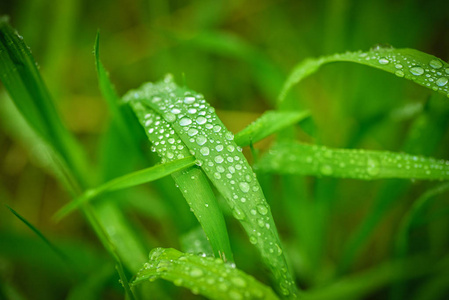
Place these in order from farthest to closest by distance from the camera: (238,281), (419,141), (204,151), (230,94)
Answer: (230,94), (419,141), (204,151), (238,281)

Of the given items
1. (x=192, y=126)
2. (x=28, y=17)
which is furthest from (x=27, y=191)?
(x=192, y=126)

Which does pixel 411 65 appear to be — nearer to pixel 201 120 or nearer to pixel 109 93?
pixel 201 120

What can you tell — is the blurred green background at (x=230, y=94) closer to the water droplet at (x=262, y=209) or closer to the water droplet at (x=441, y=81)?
the water droplet at (x=441, y=81)

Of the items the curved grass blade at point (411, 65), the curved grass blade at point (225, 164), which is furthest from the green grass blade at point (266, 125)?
the curved grass blade at point (411, 65)

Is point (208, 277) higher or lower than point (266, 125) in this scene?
lower

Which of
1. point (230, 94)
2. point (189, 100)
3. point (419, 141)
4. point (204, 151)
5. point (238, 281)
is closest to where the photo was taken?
point (238, 281)

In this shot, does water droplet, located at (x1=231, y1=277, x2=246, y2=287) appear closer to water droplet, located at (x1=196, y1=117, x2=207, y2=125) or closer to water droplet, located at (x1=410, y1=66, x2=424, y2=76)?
water droplet, located at (x1=196, y1=117, x2=207, y2=125)

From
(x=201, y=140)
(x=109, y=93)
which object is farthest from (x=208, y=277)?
(x=109, y=93)
